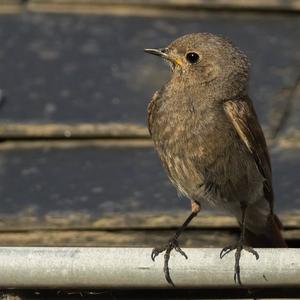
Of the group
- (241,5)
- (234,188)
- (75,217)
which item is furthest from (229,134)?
(241,5)

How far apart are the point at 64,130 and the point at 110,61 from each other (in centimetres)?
55

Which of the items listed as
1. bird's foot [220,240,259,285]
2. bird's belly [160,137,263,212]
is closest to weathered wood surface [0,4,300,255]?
bird's belly [160,137,263,212]

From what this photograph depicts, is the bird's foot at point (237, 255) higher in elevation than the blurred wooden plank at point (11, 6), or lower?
lower

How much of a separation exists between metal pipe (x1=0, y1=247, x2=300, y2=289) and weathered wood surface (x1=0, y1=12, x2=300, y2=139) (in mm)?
1801

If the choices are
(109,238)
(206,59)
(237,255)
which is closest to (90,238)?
(109,238)

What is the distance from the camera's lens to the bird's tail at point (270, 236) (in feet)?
19.1

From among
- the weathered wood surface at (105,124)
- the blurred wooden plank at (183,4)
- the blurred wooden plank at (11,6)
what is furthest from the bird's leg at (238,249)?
the blurred wooden plank at (11,6)

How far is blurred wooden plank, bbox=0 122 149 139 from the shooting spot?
20.1ft

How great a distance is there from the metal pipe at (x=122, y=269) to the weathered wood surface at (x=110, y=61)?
1.80 m

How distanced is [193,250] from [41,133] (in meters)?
1.79

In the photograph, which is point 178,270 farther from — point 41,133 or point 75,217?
point 41,133

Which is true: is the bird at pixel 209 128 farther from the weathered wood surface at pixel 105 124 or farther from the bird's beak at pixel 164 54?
the weathered wood surface at pixel 105 124

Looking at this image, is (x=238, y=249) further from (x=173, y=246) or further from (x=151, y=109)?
(x=151, y=109)

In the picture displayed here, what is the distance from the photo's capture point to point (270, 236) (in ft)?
19.6
